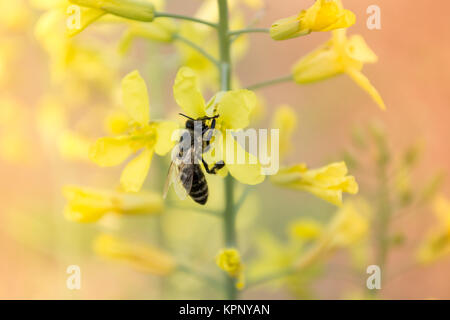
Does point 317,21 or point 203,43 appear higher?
point 203,43

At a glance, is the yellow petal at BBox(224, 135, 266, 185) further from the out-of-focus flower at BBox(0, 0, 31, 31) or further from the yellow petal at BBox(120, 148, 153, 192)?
the out-of-focus flower at BBox(0, 0, 31, 31)

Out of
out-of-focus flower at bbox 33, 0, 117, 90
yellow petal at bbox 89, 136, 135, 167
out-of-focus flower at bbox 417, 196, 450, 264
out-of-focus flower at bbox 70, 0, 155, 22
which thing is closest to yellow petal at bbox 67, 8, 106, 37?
out-of-focus flower at bbox 70, 0, 155, 22

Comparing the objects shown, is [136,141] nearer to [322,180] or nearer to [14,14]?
[322,180]

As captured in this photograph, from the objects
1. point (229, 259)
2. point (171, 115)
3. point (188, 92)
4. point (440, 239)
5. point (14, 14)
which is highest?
point (14, 14)

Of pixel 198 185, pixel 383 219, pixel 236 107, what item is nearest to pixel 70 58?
pixel 198 185

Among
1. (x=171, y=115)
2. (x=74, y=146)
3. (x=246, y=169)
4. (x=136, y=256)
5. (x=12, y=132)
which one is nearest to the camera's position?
(x=246, y=169)
